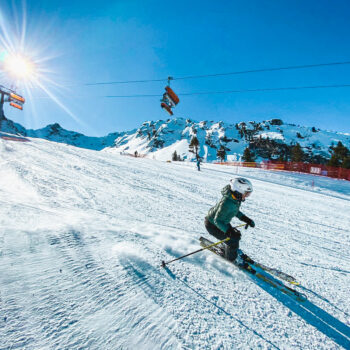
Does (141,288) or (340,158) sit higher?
(340,158)

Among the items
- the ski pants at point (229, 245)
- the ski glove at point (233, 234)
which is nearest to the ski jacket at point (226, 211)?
the ski glove at point (233, 234)

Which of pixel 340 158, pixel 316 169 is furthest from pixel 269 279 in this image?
pixel 340 158

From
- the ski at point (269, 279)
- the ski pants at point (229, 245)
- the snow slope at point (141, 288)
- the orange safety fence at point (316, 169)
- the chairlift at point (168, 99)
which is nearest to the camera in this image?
the snow slope at point (141, 288)

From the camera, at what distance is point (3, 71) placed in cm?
3266

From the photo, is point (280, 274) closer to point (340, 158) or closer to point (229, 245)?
point (229, 245)

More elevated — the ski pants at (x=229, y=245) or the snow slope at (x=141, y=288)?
the ski pants at (x=229, y=245)

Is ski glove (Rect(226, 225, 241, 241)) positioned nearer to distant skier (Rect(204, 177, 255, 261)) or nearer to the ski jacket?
distant skier (Rect(204, 177, 255, 261))

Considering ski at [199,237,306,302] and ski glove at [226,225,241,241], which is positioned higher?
ski glove at [226,225,241,241]

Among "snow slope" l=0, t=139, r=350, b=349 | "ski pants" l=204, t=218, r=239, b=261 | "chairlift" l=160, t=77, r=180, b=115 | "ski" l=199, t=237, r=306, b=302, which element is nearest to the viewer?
"snow slope" l=0, t=139, r=350, b=349

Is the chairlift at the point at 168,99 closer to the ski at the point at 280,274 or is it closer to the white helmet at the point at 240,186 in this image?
the white helmet at the point at 240,186

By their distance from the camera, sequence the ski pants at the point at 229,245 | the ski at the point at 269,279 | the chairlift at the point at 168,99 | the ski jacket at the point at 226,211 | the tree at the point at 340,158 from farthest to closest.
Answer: the tree at the point at 340,158, the chairlift at the point at 168,99, the ski pants at the point at 229,245, the ski jacket at the point at 226,211, the ski at the point at 269,279

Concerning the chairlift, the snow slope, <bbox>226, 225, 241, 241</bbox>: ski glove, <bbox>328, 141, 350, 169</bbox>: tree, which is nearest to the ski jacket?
<bbox>226, 225, 241, 241</bbox>: ski glove

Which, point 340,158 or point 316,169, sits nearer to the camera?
point 316,169

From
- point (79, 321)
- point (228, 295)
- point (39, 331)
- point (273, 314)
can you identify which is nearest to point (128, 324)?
point (79, 321)
